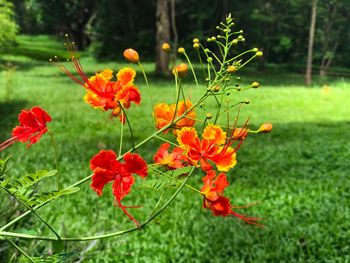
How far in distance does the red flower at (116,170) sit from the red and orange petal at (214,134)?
15cm

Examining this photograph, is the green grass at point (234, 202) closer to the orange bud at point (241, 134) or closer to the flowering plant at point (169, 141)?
the flowering plant at point (169, 141)

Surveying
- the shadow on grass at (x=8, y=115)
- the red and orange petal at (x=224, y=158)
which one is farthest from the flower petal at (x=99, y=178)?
the shadow on grass at (x=8, y=115)

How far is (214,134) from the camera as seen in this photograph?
3.79 ft

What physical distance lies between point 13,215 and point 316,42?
1182 inches

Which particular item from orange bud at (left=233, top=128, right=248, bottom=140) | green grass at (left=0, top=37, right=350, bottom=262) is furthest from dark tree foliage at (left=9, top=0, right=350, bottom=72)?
orange bud at (left=233, top=128, right=248, bottom=140)

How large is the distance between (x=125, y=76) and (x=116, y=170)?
0.24 metres

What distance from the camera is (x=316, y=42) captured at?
104ft

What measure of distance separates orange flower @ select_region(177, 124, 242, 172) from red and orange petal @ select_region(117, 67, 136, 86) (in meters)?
Answer: 0.20

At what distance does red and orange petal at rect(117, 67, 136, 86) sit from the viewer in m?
1.29

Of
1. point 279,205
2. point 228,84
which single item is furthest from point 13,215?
point 228,84

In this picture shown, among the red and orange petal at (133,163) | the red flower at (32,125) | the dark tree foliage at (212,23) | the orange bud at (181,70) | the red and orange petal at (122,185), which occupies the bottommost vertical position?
the dark tree foliage at (212,23)

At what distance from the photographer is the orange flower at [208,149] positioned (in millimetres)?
1161

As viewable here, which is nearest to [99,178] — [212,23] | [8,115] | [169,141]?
[169,141]

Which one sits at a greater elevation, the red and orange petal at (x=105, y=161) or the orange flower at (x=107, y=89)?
the orange flower at (x=107, y=89)
